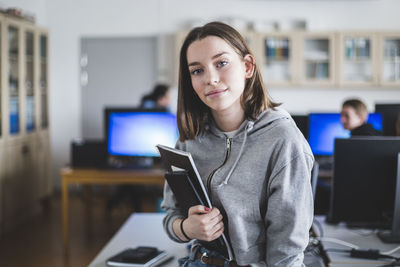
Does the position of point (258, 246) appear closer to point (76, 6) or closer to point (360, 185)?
point (360, 185)

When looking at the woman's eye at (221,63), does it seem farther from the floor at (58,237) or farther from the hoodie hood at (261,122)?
the floor at (58,237)

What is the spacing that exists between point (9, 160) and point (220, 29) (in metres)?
3.71

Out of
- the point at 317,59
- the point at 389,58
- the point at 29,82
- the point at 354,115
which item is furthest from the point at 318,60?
the point at 29,82

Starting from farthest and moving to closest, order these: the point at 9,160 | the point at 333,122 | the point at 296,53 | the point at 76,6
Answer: the point at 76,6 → the point at 296,53 → the point at 9,160 → the point at 333,122

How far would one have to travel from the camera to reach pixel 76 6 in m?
6.02

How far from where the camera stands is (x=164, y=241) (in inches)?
76.0

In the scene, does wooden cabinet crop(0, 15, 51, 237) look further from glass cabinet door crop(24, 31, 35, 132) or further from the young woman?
the young woman

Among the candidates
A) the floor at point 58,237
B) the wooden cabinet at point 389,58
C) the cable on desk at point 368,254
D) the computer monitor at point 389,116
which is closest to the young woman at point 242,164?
the cable on desk at point 368,254

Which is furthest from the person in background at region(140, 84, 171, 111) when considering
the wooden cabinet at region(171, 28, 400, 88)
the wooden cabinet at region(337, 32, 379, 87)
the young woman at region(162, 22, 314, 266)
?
the young woman at region(162, 22, 314, 266)

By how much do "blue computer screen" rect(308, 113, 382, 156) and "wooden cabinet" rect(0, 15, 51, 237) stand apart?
2880 millimetres

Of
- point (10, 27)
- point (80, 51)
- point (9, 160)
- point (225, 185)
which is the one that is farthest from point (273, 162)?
point (80, 51)

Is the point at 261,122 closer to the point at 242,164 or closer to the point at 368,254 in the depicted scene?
the point at 242,164

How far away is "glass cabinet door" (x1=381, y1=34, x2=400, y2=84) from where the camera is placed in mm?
5586

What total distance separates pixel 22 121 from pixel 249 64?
3.93 metres
